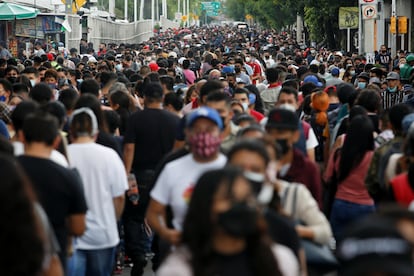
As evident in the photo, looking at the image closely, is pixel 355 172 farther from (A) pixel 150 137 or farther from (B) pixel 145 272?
(B) pixel 145 272

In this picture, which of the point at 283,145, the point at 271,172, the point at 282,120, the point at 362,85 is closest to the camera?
the point at 271,172

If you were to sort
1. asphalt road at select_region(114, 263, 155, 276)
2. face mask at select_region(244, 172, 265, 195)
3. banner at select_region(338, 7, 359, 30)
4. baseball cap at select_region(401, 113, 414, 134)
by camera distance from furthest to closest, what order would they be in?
banner at select_region(338, 7, 359, 30)
asphalt road at select_region(114, 263, 155, 276)
baseball cap at select_region(401, 113, 414, 134)
face mask at select_region(244, 172, 265, 195)

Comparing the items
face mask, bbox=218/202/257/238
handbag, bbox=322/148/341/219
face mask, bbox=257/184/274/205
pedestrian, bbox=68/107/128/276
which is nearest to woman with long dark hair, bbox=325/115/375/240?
handbag, bbox=322/148/341/219

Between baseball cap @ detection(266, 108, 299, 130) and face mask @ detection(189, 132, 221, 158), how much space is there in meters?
1.04

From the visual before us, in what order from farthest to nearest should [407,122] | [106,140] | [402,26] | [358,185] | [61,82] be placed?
[402,26] → [61,82] → [106,140] → [358,185] → [407,122]

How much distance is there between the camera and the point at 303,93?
14992mm

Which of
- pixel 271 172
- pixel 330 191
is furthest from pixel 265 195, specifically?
pixel 330 191

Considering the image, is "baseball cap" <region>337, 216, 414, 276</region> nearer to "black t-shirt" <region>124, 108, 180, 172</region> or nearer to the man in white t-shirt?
the man in white t-shirt

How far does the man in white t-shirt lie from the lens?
6426 millimetres

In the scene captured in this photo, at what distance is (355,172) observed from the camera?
9070mm

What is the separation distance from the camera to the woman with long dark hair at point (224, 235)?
14.3 feet

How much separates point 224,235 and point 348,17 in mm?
43002

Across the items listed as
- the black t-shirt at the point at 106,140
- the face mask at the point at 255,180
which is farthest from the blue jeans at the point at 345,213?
the face mask at the point at 255,180

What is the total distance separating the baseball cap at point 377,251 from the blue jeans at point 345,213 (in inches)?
211
